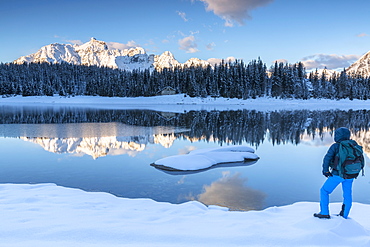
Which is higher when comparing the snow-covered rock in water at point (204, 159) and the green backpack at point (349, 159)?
the green backpack at point (349, 159)

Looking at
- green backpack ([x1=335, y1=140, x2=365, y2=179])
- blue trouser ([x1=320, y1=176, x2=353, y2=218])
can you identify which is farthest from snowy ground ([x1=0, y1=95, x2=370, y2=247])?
green backpack ([x1=335, y1=140, x2=365, y2=179])

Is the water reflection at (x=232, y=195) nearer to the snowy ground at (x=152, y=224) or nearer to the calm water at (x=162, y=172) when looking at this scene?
A: the calm water at (x=162, y=172)

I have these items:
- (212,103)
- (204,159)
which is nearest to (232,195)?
(204,159)

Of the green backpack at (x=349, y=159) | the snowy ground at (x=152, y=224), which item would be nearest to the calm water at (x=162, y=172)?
the snowy ground at (x=152, y=224)

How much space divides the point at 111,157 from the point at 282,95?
7972cm

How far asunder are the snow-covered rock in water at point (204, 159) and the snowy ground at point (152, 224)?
4.65 m

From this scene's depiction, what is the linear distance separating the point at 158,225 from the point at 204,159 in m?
7.64

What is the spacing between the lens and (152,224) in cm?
516

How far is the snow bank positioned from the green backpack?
93cm

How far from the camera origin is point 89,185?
31.3 ft

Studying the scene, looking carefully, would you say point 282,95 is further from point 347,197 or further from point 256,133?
point 347,197

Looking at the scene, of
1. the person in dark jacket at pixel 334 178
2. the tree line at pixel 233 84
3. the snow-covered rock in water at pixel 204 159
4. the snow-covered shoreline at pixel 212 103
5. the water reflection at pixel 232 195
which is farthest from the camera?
the tree line at pixel 233 84

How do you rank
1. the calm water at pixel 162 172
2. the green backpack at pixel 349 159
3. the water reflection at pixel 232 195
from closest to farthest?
the green backpack at pixel 349 159, the water reflection at pixel 232 195, the calm water at pixel 162 172

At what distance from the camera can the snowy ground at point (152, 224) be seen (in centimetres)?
423
